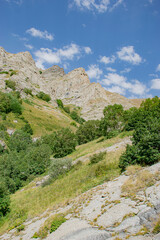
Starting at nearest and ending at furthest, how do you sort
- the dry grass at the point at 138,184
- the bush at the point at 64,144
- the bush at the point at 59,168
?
the dry grass at the point at 138,184 < the bush at the point at 59,168 < the bush at the point at 64,144

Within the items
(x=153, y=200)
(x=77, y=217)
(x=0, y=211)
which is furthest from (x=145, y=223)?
(x=0, y=211)

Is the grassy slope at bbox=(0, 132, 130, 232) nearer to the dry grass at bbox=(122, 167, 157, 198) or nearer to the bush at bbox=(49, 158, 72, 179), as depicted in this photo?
the dry grass at bbox=(122, 167, 157, 198)

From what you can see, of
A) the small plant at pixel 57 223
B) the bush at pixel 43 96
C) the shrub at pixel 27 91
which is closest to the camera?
the small plant at pixel 57 223

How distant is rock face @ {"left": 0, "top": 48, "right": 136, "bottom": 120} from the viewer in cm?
8425

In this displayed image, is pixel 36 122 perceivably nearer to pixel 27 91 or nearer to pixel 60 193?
pixel 27 91

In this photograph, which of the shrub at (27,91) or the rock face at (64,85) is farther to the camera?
the rock face at (64,85)

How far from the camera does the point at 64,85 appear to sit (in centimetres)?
13788

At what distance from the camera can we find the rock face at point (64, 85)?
84.2m

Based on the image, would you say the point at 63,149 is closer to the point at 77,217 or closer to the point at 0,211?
the point at 0,211

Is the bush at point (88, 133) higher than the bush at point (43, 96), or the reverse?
the bush at point (43, 96)

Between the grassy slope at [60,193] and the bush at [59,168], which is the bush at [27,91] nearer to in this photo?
the bush at [59,168]

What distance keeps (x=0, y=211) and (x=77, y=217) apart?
38.4 ft

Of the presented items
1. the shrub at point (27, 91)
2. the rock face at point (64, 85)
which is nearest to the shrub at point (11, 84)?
the rock face at point (64, 85)

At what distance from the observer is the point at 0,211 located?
14727 mm
